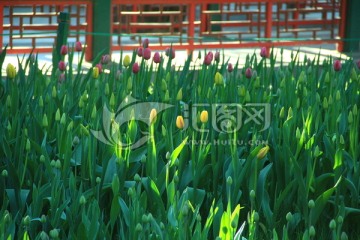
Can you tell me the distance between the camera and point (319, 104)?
4637 millimetres

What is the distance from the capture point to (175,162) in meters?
3.70

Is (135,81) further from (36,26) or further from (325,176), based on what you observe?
(36,26)

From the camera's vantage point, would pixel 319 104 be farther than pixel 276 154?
Yes

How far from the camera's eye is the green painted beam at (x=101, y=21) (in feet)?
29.2

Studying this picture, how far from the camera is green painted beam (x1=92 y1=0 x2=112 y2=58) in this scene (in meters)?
8.91

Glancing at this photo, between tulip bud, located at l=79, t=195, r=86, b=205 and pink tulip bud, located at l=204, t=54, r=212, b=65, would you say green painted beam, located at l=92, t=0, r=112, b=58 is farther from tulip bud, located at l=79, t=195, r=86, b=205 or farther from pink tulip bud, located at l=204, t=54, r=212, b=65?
tulip bud, located at l=79, t=195, r=86, b=205

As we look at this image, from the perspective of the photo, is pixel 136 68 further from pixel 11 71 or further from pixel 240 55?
pixel 240 55

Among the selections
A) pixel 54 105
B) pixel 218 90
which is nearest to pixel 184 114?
pixel 218 90

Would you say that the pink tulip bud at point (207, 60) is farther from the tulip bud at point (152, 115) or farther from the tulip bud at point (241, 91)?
the tulip bud at point (152, 115)

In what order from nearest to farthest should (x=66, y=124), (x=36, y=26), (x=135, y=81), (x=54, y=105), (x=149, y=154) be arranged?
(x=149, y=154) → (x=66, y=124) → (x=54, y=105) → (x=135, y=81) → (x=36, y=26)

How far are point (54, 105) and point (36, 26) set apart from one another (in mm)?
4798

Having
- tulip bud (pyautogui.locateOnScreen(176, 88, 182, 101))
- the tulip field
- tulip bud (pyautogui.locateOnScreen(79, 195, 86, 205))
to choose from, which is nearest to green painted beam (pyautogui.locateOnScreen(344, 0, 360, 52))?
the tulip field

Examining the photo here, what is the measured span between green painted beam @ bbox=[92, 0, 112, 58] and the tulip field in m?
4.21

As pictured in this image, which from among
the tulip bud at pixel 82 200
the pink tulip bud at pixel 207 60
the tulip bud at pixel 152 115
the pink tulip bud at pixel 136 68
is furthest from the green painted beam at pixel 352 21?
the tulip bud at pixel 82 200
